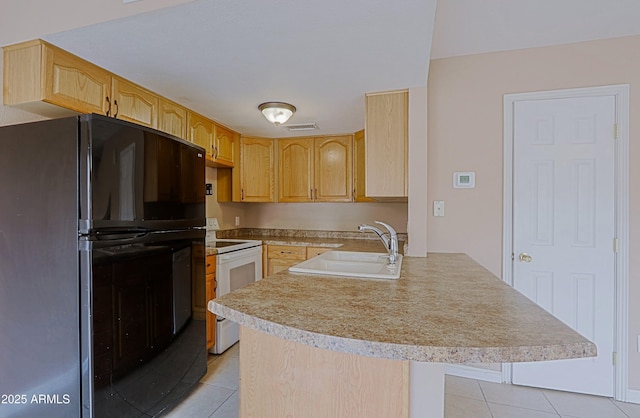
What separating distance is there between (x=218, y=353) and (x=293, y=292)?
189 centimetres

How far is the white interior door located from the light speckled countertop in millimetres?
1240

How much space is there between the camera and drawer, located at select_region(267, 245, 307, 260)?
10.5 ft

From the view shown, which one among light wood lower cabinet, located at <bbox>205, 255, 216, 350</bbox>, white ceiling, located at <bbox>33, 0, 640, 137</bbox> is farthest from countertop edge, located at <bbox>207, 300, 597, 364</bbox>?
light wood lower cabinet, located at <bbox>205, 255, 216, 350</bbox>

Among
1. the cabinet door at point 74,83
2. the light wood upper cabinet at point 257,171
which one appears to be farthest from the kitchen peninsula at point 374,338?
the light wood upper cabinet at point 257,171

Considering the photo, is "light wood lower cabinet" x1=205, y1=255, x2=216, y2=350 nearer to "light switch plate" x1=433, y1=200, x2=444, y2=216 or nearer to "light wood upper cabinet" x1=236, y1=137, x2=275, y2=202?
"light wood upper cabinet" x1=236, y1=137, x2=275, y2=202

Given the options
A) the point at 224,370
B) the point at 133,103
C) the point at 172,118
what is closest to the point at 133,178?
the point at 133,103

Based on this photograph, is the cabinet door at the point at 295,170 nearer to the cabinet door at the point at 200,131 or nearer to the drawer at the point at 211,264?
the cabinet door at the point at 200,131

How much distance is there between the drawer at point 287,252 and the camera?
3.20 meters

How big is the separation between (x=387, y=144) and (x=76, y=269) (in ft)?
5.97

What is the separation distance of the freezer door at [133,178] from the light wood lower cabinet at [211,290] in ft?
1.78

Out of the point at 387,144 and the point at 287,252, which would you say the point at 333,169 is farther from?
the point at 387,144

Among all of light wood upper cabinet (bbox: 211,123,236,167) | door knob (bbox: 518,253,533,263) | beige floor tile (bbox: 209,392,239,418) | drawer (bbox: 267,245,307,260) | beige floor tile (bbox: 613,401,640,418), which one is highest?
light wood upper cabinet (bbox: 211,123,236,167)

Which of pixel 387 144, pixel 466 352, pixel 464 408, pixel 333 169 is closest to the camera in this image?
pixel 466 352

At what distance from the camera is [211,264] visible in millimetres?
2512
